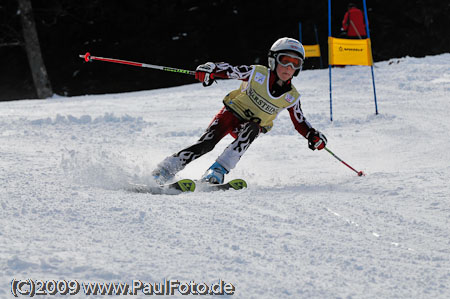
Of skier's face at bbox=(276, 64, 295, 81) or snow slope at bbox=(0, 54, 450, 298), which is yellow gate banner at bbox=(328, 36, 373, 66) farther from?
skier's face at bbox=(276, 64, 295, 81)

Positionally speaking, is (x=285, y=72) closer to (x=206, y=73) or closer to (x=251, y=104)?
(x=251, y=104)

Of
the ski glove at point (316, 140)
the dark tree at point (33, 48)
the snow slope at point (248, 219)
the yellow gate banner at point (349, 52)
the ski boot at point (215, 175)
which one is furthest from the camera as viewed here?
the dark tree at point (33, 48)

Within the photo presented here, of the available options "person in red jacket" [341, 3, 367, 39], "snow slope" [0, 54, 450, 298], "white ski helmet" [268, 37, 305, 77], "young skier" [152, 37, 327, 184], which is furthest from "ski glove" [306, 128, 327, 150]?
"person in red jacket" [341, 3, 367, 39]

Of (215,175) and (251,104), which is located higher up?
(251,104)

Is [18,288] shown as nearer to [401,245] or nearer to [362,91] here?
[401,245]

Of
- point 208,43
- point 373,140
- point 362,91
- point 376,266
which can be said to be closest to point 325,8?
point 208,43

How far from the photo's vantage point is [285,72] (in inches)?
176

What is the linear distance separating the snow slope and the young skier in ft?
1.32

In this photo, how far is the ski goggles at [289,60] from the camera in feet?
14.5

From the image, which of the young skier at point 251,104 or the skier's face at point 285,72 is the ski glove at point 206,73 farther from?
the skier's face at point 285,72

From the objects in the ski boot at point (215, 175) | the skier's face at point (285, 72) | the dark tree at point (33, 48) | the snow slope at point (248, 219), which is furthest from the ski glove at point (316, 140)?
the dark tree at point (33, 48)

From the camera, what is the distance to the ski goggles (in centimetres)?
442

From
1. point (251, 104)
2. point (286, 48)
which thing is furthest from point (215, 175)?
point (286, 48)

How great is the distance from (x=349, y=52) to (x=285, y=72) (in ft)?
13.4
